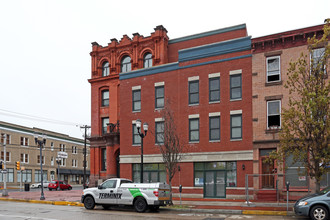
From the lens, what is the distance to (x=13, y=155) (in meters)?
61.5

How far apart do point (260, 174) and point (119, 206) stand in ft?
29.3

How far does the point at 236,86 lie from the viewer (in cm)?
2673

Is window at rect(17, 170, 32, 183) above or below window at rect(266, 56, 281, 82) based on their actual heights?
below

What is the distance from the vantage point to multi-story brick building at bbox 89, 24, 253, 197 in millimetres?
26297

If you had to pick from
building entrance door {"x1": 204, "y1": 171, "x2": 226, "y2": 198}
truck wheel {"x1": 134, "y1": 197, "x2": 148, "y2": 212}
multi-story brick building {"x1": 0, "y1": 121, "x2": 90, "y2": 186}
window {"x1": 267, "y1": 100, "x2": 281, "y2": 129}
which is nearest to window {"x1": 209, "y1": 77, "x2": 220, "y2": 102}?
window {"x1": 267, "y1": 100, "x2": 281, "y2": 129}

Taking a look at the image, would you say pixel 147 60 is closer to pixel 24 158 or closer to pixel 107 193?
pixel 107 193

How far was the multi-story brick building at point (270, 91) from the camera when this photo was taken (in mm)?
24453

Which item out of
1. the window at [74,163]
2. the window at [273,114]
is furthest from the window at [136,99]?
the window at [74,163]

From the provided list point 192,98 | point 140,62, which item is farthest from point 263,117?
point 140,62

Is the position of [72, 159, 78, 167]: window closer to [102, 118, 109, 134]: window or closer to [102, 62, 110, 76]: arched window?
[102, 118, 109, 134]: window

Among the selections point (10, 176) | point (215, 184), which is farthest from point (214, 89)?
point (10, 176)

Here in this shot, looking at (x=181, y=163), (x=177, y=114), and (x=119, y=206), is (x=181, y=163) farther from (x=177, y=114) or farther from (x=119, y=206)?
(x=119, y=206)

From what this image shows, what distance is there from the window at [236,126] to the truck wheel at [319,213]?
1104cm

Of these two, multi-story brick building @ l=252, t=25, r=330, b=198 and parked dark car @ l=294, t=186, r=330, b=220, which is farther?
multi-story brick building @ l=252, t=25, r=330, b=198
